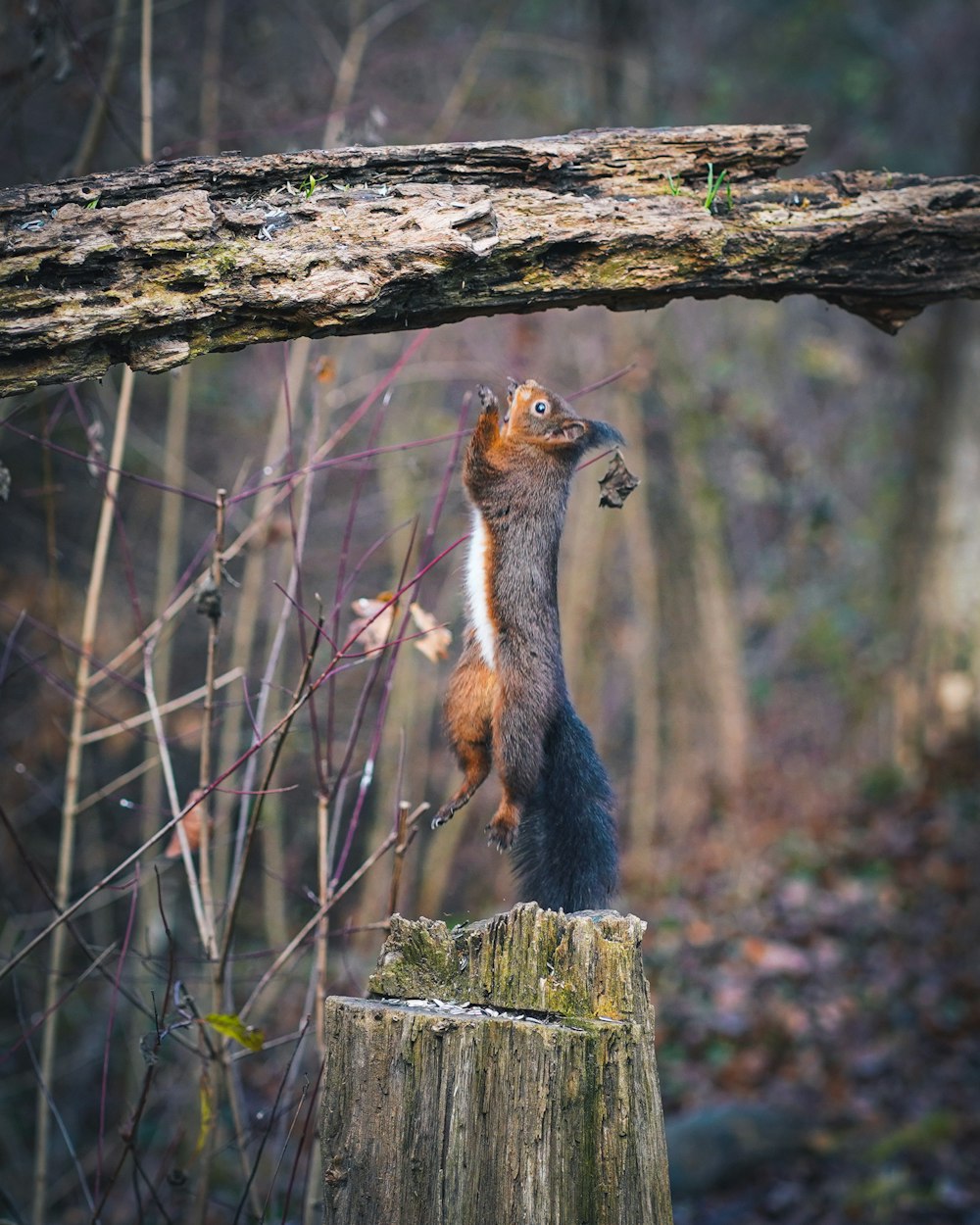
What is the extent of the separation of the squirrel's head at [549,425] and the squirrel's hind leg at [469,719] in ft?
1.77

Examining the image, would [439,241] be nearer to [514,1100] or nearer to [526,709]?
[526,709]

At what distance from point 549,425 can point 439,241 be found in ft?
1.66

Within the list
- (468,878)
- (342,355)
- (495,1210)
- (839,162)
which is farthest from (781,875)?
(839,162)

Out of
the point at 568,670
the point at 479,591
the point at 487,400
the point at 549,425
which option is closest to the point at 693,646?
the point at 568,670

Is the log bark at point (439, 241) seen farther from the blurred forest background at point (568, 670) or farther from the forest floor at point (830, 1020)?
the forest floor at point (830, 1020)

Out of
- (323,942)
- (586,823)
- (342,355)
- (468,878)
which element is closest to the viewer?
(586,823)

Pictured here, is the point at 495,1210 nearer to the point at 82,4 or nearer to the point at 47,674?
the point at 47,674

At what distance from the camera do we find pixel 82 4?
5.54 meters

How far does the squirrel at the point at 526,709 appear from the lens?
2225mm

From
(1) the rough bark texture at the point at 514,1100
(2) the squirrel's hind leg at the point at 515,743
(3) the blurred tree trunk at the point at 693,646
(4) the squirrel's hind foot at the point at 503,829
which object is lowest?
(1) the rough bark texture at the point at 514,1100

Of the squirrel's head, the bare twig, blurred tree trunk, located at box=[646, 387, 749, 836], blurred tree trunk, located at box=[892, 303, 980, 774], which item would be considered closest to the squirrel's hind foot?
the squirrel's head

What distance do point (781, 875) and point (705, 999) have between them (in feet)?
4.53

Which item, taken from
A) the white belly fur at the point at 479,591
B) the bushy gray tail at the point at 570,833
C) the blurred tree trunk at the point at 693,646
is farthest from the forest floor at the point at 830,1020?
the white belly fur at the point at 479,591

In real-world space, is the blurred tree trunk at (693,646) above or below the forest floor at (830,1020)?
above
